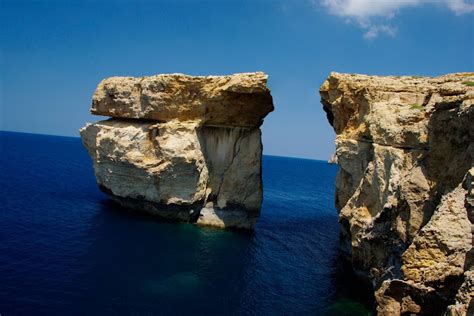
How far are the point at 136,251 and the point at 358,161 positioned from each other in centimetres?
1664

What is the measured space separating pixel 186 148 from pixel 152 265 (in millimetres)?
12392

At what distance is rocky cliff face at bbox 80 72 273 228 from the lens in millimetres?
35500

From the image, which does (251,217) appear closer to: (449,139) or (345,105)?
(345,105)

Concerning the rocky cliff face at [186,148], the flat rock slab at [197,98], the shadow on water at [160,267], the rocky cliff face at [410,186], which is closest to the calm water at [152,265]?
the shadow on water at [160,267]

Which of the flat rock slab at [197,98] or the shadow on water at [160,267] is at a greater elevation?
the flat rock slab at [197,98]

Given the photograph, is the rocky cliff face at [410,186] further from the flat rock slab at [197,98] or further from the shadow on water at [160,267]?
the shadow on water at [160,267]

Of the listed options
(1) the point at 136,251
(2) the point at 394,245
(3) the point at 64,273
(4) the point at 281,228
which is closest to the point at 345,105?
(2) the point at 394,245

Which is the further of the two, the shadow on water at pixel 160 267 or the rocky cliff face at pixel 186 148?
the rocky cliff face at pixel 186 148

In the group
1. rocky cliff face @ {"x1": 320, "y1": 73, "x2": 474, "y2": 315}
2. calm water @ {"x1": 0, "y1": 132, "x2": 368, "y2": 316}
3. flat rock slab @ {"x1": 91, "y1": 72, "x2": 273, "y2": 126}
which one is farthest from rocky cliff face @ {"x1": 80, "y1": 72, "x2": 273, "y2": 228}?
rocky cliff face @ {"x1": 320, "y1": 73, "x2": 474, "y2": 315}

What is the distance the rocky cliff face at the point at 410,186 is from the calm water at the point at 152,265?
4.27 meters

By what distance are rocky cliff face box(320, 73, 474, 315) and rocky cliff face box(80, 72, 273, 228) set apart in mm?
10071

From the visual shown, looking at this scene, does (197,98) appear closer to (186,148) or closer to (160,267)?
(186,148)

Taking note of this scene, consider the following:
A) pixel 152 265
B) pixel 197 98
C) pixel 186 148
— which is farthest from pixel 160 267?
pixel 197 98

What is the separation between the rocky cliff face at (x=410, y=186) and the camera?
13281 millimetres
